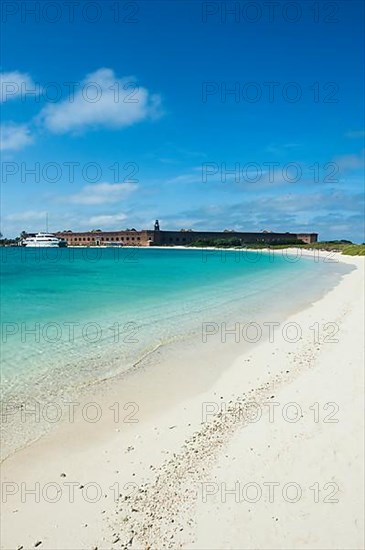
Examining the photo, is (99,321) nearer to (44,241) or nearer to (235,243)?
(235,243)

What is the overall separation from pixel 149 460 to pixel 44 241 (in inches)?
7019

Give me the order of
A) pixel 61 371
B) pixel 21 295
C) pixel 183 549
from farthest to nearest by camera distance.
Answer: pixel 21 295 < pixel 61 371 < pixel 183 549

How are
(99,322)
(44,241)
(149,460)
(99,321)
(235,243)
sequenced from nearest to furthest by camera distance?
(149,460) < (99,322) < (99,321) < (44,241) < (235,243)

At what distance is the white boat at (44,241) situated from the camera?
562 ft

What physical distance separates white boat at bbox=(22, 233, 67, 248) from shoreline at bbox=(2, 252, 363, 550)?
170 m

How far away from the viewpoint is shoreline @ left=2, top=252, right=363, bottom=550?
4691 millimetres

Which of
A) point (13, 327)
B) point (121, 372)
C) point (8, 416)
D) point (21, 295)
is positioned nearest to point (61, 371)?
point (121, 372)

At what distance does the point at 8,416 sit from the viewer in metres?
7.89

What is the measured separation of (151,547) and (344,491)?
2.59 meters

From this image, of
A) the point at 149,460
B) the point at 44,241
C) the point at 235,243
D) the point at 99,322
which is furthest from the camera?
the point at 235,243

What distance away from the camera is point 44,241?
568 feet

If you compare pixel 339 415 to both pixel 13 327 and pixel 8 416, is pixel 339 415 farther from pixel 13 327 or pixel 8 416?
pixel 13 327

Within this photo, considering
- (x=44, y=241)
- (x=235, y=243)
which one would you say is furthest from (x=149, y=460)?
(x=44, y=241)

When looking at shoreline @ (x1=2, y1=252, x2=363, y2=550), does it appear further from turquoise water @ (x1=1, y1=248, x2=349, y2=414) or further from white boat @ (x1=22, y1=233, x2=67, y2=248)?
white boat @ (x1=22, y1=233, x2=67, y2=248)
